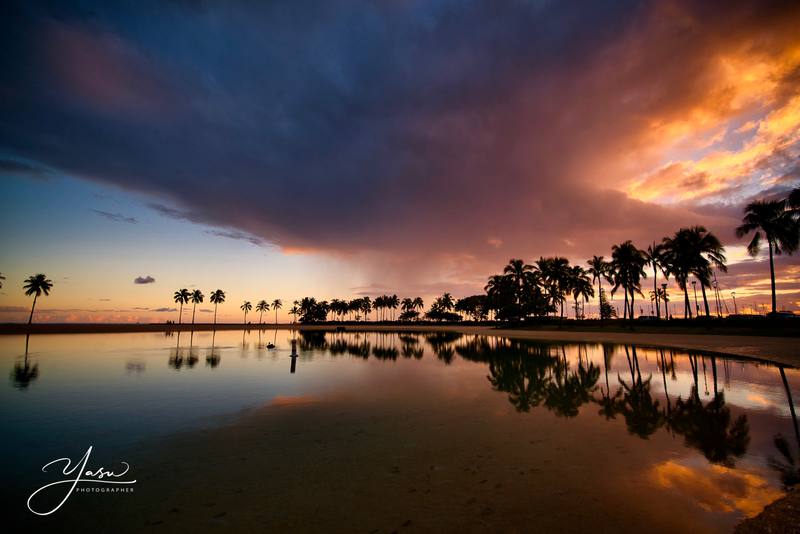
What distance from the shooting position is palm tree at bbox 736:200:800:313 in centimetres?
4338

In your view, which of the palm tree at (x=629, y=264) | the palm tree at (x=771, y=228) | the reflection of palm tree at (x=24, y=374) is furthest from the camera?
the palm tree at (x=629, y=264)

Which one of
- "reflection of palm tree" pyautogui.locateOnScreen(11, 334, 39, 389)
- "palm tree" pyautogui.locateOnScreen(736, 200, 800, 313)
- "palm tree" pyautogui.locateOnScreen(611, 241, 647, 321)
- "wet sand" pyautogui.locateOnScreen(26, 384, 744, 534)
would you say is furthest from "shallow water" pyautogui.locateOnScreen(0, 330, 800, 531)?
"palm tree" pyautogui.locateOnScreen(611, 241, 647, 321)

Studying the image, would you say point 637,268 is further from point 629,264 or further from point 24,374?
point 24,374

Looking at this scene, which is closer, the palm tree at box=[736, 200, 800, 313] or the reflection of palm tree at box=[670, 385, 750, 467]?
the reflection of palm tree at box=[670, 385, 750, 467]

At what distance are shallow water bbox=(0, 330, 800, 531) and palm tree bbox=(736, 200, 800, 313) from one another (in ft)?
116

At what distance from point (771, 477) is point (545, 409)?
25.0 feet

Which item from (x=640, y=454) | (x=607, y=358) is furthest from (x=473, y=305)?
(x=640, y=454)

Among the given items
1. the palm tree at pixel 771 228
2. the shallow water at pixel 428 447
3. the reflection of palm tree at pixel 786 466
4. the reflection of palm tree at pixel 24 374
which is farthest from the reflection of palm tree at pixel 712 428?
the palm tree at pixel 771 228

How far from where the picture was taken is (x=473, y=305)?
196250 mm

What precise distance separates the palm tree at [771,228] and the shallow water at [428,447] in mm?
35443

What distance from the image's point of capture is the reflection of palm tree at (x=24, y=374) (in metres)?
20.4

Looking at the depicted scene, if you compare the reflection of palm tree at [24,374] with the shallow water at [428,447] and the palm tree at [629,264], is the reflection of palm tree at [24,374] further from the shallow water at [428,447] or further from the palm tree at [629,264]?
the palm tree at [629,264]

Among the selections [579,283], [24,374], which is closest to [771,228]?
[579,283]

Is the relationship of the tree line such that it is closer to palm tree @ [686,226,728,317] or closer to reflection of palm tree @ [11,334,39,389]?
palm tree @ [686,226,728,317]
